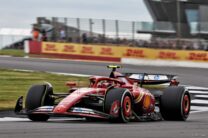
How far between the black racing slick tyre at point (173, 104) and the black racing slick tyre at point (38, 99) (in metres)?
2.29

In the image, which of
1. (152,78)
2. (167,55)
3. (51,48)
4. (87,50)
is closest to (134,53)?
(167,55)

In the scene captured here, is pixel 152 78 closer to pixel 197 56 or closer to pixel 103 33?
pixel 197 56

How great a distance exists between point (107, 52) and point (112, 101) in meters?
28.8

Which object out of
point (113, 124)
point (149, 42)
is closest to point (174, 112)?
point (113, 124)

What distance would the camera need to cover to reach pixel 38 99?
10.8 meters

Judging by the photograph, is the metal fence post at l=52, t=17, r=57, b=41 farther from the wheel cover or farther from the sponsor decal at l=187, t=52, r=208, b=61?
the wheel cover

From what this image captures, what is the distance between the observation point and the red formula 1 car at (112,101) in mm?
10172

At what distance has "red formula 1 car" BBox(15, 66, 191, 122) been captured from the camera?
10172mm

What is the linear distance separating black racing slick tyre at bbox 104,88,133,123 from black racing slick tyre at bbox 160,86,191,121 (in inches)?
53.9

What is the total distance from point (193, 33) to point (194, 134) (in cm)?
4900

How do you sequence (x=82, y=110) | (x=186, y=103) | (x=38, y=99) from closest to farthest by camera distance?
(x=82, y=110), (x=38, y=99), (x=186, y=103)

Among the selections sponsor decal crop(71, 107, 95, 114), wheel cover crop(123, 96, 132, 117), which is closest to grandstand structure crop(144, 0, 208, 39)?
wheel cover crop(123, 96, 132, 117)

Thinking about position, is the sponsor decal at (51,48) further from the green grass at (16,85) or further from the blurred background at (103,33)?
the green grass at (16,85)

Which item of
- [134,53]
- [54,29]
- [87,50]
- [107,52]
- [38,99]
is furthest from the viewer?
[54,29]
